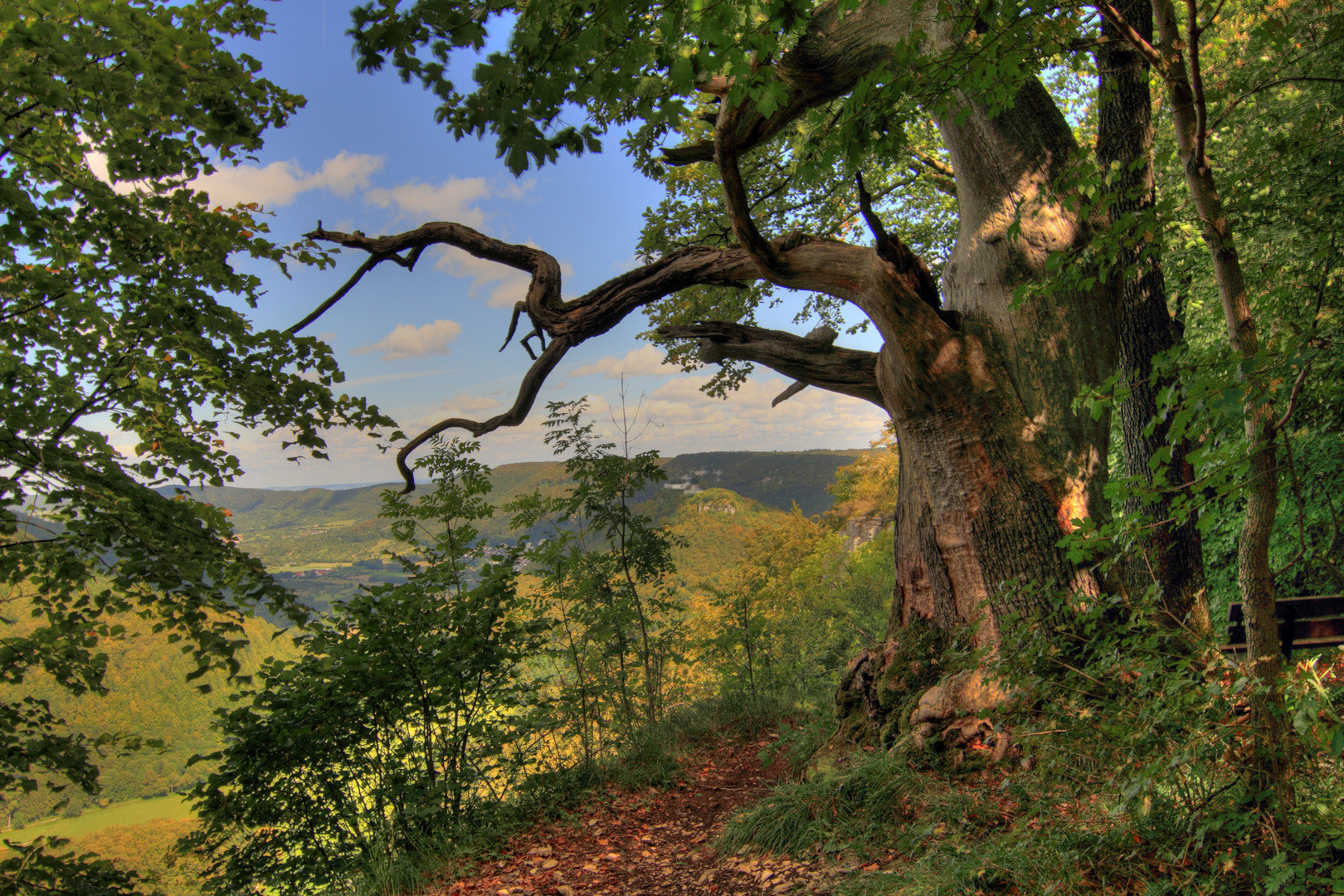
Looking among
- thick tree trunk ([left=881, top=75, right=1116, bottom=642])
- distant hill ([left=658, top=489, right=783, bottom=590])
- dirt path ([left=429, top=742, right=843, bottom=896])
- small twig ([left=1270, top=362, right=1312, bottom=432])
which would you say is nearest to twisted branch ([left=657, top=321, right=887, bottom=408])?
thick tree trunk ([left=881, top=75, right=1116, bottom=642])

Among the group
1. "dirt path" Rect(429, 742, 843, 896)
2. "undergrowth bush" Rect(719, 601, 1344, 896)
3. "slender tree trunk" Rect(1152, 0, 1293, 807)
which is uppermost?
"slender tree trunk" Rect(1152, 0, 1293, 807)

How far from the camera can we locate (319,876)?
4133 millimetres

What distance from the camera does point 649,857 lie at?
14.5 feet

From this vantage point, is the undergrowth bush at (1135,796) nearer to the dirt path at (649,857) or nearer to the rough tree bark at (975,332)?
the dirt path at (649,857)

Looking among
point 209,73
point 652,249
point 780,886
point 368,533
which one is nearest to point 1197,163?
point 780,886

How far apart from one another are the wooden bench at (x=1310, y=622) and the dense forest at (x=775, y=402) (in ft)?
0.13

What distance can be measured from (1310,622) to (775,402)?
4.04 meters

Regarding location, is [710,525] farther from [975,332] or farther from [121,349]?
[121,349]

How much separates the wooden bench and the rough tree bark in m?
0.91

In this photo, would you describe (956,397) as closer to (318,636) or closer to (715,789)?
(715,789)

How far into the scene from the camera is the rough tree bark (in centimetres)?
459

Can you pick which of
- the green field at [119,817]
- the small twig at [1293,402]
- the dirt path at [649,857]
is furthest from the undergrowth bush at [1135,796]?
the green field at [119,817]

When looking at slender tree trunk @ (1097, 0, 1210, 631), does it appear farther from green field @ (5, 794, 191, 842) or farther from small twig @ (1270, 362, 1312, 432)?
green field @ (5, 794, 191, 842)

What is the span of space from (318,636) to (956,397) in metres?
4.08
